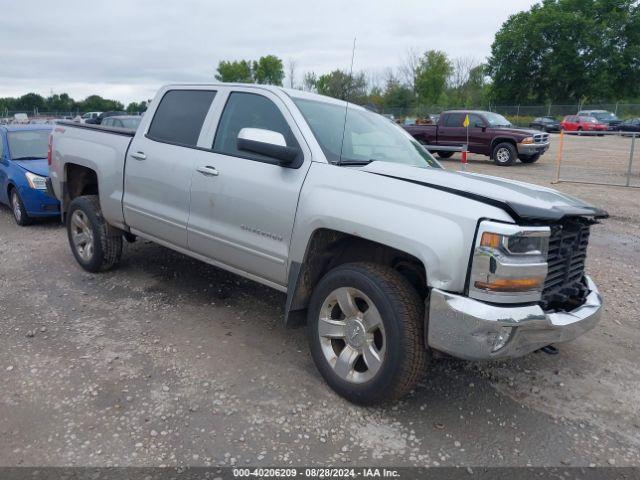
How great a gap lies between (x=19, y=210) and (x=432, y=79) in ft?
209

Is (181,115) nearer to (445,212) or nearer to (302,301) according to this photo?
(302,301)

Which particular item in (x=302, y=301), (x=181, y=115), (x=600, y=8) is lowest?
(x=302, y=301)

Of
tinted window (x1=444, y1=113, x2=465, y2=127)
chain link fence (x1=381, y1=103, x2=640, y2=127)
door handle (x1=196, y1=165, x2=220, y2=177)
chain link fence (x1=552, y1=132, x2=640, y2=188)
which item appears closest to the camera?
door handle (x1=196, y1=165, x2=220, y2=177)

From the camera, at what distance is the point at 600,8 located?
57.8m

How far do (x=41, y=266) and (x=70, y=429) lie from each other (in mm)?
3510

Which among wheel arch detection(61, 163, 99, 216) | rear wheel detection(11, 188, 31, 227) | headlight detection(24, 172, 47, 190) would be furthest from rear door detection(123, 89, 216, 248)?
rear wheel detection(11, 188, 31, 227)

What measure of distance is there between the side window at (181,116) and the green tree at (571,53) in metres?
60.7

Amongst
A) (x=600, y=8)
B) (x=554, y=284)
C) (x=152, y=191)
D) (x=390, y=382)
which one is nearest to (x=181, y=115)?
(x=152, y=191)

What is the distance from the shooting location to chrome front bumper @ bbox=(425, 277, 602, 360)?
270cm

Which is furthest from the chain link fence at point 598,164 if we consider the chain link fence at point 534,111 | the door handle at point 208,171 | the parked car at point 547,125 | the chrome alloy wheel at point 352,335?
the chain link fence at point 534,111

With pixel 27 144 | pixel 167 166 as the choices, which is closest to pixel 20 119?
pixel 27 144

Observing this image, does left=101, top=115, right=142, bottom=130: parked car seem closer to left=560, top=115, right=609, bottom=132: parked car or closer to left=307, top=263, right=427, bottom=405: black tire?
left=307, top=263, right=427, bottom=405: black tire

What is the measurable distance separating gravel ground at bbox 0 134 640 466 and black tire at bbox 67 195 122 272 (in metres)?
0.38

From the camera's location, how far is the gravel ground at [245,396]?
2.86m
